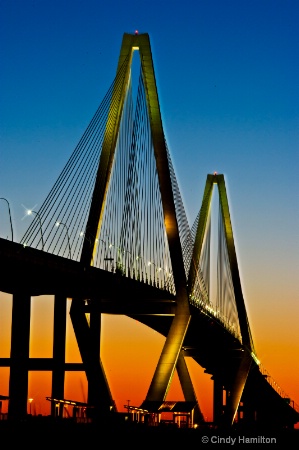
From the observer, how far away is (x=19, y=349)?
162ft

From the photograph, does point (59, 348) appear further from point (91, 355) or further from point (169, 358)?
point (169, 358)

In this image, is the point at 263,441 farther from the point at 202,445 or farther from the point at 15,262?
the point at 15,262

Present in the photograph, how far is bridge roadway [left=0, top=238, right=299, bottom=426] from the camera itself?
140ft

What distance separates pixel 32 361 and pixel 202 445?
15598 millimetres

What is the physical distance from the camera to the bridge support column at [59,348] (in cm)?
5553

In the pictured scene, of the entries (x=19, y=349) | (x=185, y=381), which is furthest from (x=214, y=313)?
(x=19, y=349)

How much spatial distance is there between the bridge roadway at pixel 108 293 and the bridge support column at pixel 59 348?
1.64 feet

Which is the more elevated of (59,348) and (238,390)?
(238,390)

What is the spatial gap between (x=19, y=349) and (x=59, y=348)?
6993 mm

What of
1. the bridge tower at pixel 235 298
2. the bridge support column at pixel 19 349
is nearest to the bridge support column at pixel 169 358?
the bridge support column at pixel 19 349

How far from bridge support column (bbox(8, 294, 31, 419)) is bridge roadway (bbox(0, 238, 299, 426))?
686 millimetres

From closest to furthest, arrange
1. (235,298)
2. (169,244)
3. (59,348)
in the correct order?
(169,244) → (59,348) → (235,298)

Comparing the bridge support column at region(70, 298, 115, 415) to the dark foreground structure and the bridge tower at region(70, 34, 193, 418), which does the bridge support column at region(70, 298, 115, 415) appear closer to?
the bridge tower at region(70, 34, 193, 418)

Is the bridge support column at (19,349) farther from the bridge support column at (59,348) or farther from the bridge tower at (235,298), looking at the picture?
the bridge tower at (235,298)
